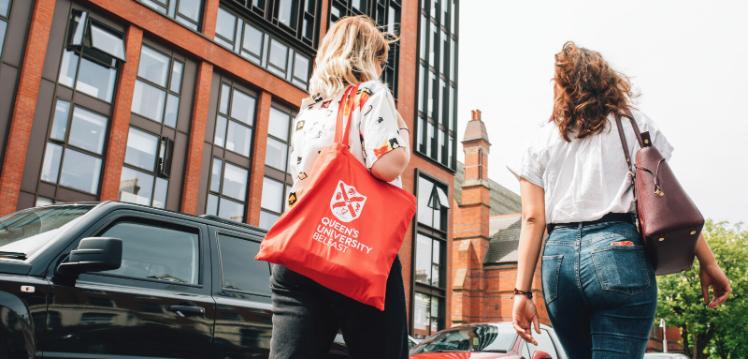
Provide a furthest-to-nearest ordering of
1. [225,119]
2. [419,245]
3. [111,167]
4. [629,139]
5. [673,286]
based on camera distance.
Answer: [673,286], [419,245], [225,119], [111,167], [629,139]

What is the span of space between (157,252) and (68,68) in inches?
705

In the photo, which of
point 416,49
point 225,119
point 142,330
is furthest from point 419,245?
point 142,330

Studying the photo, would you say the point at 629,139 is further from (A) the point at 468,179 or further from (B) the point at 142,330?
(A) the point at 468,179

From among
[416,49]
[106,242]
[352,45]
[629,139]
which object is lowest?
[106,242]

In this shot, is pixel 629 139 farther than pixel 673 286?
No

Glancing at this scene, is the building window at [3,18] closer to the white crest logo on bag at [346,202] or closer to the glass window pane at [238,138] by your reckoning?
the glass window pane at [238,138]

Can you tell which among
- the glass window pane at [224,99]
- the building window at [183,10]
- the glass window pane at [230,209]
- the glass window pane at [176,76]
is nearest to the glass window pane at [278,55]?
the glass window pane at [224,99]

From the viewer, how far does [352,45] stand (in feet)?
7.98

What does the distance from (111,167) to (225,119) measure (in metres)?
5.62

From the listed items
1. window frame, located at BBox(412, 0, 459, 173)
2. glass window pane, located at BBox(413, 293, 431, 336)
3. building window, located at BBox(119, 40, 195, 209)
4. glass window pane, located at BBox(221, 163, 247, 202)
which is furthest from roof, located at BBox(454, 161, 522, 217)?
building window, located at BBox(119, 40, 195, 209)

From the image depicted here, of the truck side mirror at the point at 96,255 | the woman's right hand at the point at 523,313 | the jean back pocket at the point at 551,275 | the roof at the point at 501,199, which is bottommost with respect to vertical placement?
the woman's right hand at the point at 523,313

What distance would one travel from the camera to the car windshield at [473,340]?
738cm

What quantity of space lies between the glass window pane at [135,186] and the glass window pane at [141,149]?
31cm

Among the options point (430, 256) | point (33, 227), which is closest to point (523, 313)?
point (33, 227)
